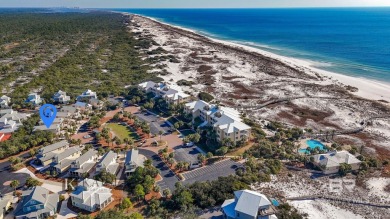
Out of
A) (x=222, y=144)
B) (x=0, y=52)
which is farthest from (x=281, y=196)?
(x=0, y=52)

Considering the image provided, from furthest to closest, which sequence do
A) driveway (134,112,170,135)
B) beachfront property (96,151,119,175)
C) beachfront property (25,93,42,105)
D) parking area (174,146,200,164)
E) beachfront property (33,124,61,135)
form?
1. beachfront property (25,93,42,105)
2. driveway (134,112,170,135)
3. beachfront property (33,124,61,135)
4. parking area (174,146,200,164)
5. beachfront property (96,151,119,175)

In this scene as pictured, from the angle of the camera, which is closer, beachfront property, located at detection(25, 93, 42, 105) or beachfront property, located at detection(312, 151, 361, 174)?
beachfront property, located at detection(312, 151, 361, 174)

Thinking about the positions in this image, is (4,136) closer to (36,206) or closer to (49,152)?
(49,152)

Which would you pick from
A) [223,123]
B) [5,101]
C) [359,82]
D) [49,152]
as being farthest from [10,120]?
[359,82]

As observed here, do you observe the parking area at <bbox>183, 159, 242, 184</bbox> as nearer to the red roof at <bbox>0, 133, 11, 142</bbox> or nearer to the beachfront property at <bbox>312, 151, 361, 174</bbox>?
the beachfront property at <bbox>312, 151, 361, 174</bbox>

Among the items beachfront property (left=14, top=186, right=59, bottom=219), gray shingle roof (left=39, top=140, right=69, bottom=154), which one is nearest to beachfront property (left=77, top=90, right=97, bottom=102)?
gray shingle roof (left=39, top=140, right=69, bottom=154)

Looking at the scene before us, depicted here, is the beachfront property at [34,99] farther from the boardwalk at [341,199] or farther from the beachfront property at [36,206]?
the boardwalk at [341,199]
